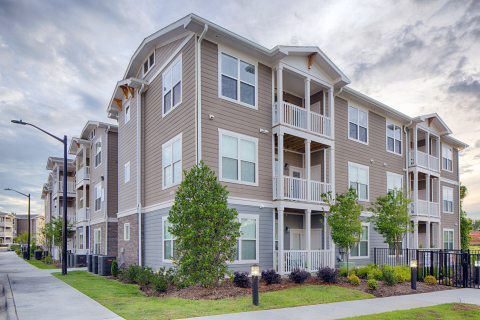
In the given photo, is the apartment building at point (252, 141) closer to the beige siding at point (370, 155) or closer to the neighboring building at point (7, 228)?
the beige siding at point (370, 155)

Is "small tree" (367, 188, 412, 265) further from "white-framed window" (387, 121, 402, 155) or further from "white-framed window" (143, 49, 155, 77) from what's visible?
"white-framed window" (143, 49, 155, 77)

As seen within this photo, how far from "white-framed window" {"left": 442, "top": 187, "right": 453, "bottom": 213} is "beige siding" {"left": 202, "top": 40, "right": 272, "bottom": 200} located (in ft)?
61.1

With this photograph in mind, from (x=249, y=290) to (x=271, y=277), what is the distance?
1.67 metres

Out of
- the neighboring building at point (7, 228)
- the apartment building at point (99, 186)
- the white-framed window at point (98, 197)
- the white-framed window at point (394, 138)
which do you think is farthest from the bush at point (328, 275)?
the neighboring building at point (7, 228)

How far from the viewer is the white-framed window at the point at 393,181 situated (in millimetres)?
20875

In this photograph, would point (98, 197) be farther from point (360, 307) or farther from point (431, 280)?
point (431, 280)

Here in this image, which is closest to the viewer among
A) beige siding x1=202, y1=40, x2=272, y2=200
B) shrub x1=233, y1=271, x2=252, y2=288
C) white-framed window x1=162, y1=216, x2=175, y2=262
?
shrub x1=233, y1=271, x2=252, y2=288

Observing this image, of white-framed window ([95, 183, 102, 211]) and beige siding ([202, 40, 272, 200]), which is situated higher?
beige siding ([202, 40, 272, 200])

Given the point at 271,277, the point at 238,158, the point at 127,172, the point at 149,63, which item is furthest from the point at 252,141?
the point at 127,172

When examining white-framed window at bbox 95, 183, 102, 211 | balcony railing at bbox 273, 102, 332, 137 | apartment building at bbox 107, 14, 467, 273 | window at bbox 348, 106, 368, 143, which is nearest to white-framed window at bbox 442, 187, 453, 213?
apartment building at bbox 107, 14, 467, 273

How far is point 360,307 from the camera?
9117 millimetres

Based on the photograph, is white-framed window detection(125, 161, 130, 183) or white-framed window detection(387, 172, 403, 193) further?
white-framed window detection(387, 172, 403, 193)

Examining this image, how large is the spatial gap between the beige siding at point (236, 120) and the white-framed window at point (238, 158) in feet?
0.60

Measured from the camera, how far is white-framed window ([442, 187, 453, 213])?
26.5m
